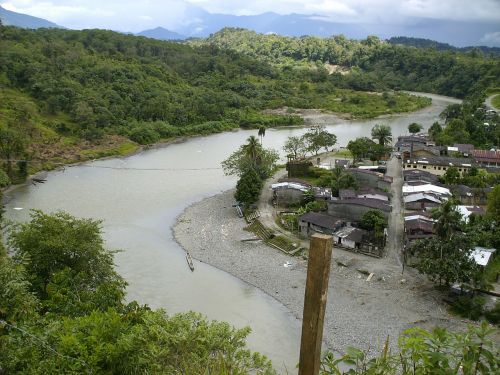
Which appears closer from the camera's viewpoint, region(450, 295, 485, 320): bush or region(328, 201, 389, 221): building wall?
region(450, 295, 485, 320): bush

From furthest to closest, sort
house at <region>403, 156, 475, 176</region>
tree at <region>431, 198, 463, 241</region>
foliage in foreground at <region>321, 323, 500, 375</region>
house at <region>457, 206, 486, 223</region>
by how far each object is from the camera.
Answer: house at <region>403, 156, 475, 176</region> → house at <region>457, 206, 486, 223</region> → tree at <region>431, 198, 463, 241</region> → foliage in foreground at <region>321, 323, 500, 375</region>

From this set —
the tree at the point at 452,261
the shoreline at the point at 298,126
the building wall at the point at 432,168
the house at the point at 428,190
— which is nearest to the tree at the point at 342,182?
the house at the point at 428,190

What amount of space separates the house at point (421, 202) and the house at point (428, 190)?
0.63 m

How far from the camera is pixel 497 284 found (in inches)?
688

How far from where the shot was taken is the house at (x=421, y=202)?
2499 centimetres

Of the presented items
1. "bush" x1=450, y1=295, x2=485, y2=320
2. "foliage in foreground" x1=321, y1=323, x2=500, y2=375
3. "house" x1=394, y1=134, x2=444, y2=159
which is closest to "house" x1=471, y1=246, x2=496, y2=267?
"bush" x1=450, y1=295, x2=485, y2=320

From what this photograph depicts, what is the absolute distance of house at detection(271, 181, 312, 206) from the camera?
87.6 ft

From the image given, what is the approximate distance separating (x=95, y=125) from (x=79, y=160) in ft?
23.3

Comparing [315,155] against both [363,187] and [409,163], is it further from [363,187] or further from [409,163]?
[363,187]

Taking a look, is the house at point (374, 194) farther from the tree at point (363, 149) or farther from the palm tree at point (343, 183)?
the tree at point (363, 149)

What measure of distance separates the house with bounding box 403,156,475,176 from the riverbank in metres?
15.1

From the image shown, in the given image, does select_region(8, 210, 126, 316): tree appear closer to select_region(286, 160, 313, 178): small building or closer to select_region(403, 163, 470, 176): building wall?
select_region(286, 160, 313, 178): small building

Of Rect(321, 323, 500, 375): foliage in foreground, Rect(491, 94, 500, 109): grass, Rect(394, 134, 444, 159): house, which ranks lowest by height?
Rect(394, 134, 444, 159): house

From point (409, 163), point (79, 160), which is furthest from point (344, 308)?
point (79, 160)
